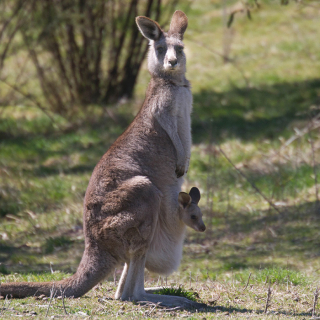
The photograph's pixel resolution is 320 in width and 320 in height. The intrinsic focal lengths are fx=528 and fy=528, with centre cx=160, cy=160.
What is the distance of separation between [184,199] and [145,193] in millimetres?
414

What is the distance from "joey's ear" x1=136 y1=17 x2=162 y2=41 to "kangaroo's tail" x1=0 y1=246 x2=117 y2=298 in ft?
6.60

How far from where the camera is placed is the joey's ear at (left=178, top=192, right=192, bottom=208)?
4449mm

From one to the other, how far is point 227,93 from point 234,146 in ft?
7.77

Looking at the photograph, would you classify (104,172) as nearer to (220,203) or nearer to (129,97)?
(220,203)

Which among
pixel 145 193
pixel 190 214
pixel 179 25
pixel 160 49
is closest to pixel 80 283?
pixel 145 193

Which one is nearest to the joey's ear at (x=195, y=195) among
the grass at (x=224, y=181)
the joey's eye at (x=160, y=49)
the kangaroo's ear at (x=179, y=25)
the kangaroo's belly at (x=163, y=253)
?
the kangaroo's belly at (x=163, y=253)

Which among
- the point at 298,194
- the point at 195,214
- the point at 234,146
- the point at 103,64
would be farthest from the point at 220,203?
the point at 103,64

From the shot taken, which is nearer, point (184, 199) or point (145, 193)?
point (145, 193)

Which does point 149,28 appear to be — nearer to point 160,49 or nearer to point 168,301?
point 160,49

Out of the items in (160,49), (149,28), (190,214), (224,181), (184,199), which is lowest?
(190,214)

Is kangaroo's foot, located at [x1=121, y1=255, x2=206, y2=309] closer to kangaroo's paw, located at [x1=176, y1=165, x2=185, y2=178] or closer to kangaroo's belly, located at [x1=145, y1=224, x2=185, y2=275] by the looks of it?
kangaroo's belly, located at [x1=145, y1=224, x2=185, y2=275]

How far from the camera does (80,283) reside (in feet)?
13.8

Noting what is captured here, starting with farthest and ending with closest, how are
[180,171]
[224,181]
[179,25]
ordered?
[224,181]
[179,25]
[180,171]

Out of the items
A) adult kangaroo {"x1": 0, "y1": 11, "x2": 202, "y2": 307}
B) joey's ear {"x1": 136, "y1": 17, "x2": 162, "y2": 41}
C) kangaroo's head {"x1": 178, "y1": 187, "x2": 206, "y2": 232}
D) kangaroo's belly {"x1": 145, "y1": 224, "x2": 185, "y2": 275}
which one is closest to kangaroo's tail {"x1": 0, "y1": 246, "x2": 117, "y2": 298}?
adult kangaroo {"x1": 0, "y1": 11, "x2": 202, "y2": 307}
